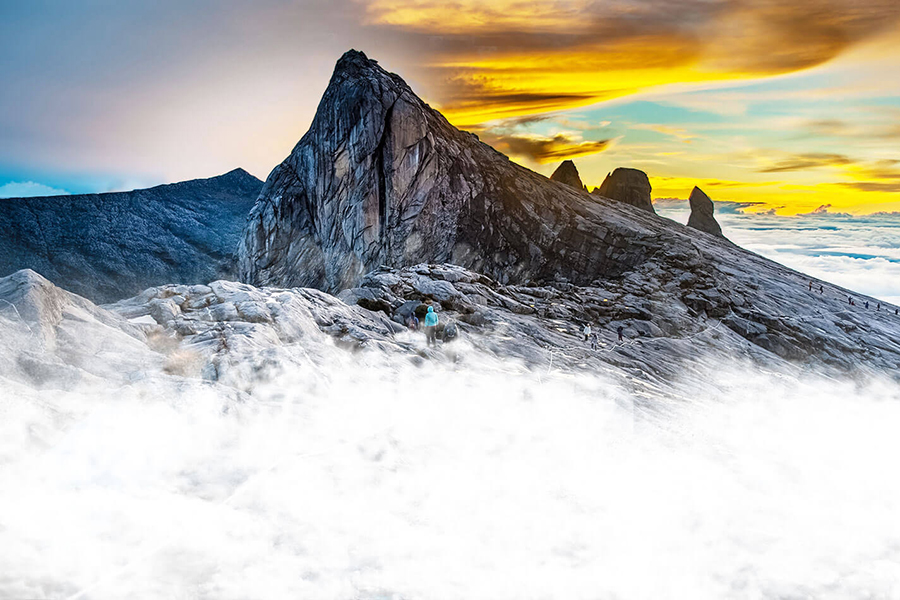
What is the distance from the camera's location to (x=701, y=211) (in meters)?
147

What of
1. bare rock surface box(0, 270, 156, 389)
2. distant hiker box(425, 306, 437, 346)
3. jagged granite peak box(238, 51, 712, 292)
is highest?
jagged granite peak box(238, 51, 712, 292)

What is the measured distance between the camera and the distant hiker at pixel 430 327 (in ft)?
135

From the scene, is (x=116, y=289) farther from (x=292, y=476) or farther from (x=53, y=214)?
(x=292, y=476)

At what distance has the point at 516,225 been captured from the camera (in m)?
89.9

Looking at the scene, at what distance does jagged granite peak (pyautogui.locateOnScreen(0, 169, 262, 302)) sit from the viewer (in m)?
116

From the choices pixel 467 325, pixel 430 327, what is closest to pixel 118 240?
pixel 467 325

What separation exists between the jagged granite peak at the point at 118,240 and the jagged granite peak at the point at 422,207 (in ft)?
157

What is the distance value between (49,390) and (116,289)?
4482 inches

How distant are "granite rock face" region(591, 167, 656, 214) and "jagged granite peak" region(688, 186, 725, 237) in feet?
51.3

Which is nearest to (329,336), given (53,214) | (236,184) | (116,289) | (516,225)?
(516,225)

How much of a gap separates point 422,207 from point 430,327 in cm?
4924

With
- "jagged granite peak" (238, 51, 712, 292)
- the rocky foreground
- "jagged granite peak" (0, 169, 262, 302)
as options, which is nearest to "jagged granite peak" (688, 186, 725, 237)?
the rocky foreground

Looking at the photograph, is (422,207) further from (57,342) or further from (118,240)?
(118,240)

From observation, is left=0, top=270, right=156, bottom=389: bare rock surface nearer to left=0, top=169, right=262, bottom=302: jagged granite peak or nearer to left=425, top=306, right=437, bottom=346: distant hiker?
left=425, top=306, right=437, bottom=346: distant hiker
